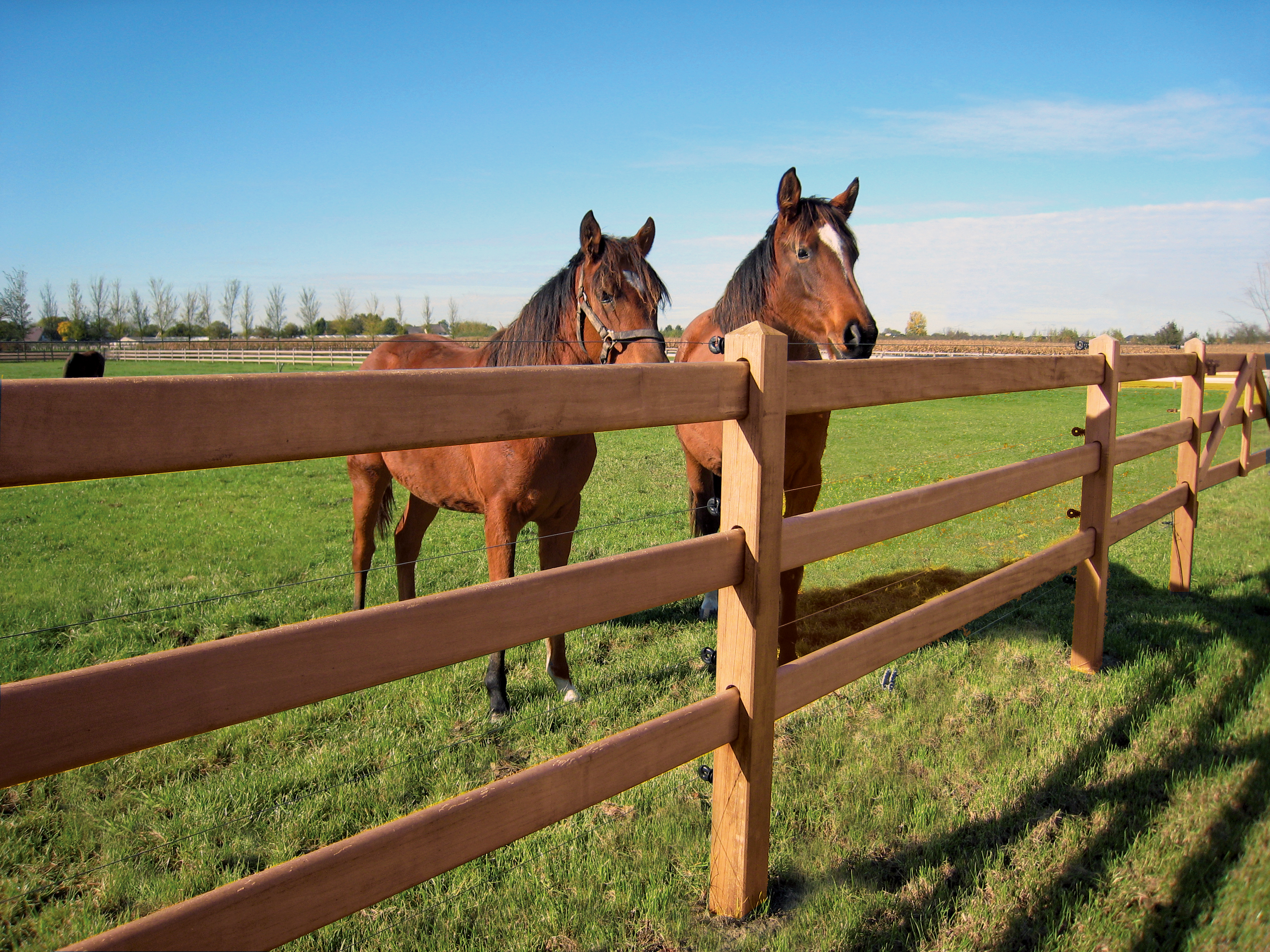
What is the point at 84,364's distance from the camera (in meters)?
3.88

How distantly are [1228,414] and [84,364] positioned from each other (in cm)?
815

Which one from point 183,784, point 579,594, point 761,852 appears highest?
point 579,594

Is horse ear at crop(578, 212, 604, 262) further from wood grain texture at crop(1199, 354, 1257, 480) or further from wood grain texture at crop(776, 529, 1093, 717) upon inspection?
wood grain texture at crop(1199, 354, 1257, 480)

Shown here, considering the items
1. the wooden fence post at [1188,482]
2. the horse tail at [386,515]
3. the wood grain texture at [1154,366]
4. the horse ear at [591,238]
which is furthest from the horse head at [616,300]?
the wooden fence post at [1188,482]

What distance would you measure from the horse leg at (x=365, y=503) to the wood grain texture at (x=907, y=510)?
341cm

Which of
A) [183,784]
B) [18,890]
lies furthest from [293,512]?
[18,890]

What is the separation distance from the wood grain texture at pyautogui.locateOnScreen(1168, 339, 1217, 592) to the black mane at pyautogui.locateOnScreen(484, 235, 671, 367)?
4.40 metres

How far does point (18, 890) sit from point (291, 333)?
3422cm

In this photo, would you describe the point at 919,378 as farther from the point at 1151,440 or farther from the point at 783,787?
the point at 1151,440

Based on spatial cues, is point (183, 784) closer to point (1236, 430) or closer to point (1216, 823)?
point (1216, 823)

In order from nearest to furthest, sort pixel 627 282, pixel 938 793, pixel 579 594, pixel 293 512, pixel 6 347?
pixel 579 594
pixel 938 793
pixel 627 282
pixel 6 347
pixel 293 512

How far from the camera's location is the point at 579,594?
1843 mm

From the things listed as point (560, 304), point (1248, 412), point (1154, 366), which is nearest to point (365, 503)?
point (560, 304)

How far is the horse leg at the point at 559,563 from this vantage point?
4094 mm
